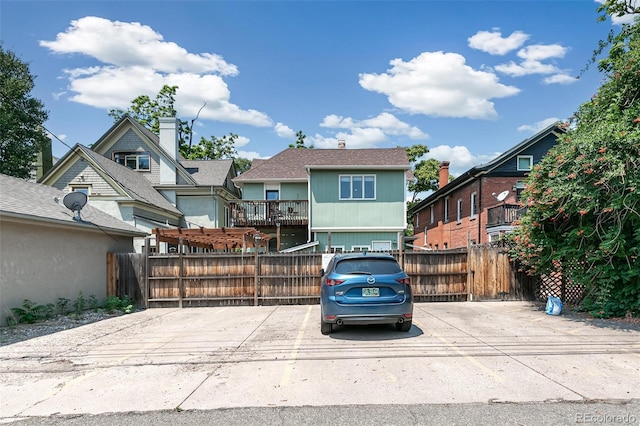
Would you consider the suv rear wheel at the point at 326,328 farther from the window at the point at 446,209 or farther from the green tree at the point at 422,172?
the green tree at the point at 422,172

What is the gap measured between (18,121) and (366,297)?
3088cm

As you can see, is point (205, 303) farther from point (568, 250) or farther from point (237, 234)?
point (568, 250)

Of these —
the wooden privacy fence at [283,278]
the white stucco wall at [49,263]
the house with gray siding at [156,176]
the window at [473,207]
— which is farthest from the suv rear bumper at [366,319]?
the window at [473,207]

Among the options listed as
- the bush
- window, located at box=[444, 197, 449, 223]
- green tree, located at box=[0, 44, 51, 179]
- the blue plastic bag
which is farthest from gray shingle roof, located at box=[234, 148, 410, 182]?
green tree, located at box=[0, 44, 51, 179]

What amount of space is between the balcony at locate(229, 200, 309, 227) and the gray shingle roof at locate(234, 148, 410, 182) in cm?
150

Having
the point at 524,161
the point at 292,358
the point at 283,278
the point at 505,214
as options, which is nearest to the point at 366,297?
the point at 292,358

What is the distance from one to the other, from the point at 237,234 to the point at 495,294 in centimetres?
870

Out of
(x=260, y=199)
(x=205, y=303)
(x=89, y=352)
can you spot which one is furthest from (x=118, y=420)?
(x=260, y=199)

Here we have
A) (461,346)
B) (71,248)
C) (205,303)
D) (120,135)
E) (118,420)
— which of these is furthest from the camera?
(120,135)

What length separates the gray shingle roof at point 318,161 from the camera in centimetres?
1977

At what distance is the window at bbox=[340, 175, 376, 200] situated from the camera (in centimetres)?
1980

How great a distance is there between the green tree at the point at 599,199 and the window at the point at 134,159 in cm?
2166

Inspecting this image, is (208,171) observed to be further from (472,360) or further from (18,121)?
(472,360)

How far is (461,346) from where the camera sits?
6738mm
